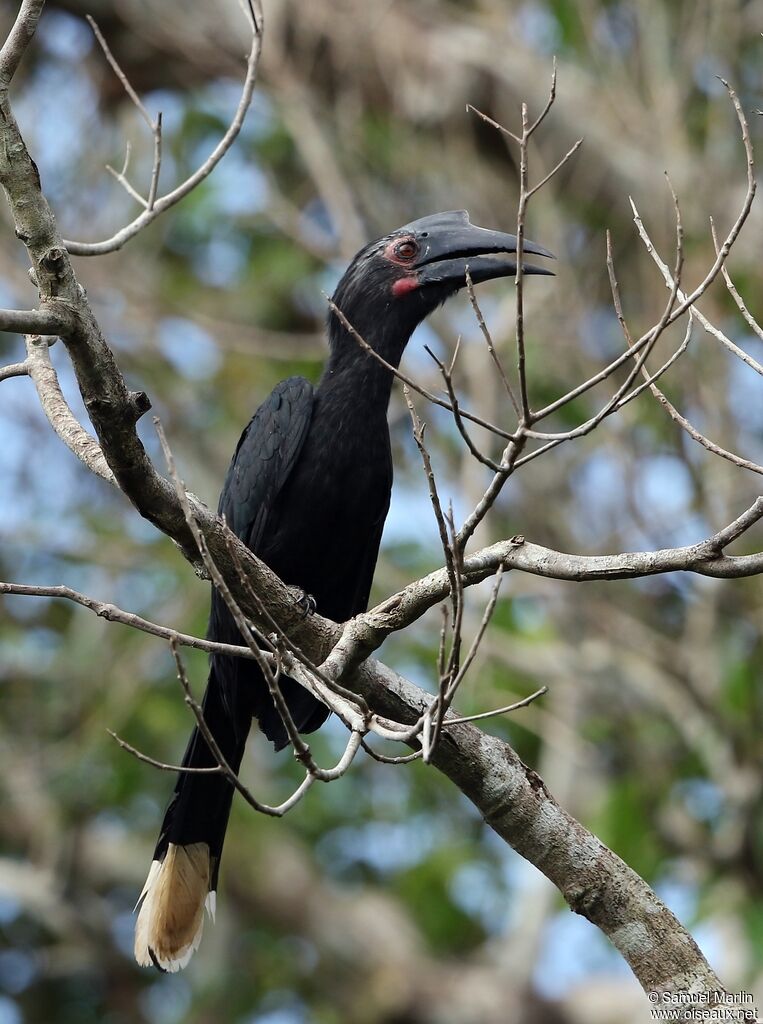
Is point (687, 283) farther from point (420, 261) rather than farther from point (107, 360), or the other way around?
point (107, 360)

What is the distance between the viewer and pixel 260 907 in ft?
29.5

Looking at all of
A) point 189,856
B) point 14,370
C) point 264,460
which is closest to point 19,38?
point 14,370

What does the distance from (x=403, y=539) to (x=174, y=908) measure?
4351 mm

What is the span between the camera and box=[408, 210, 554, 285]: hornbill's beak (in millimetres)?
4668

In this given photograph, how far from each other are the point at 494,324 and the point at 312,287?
6.75 feet

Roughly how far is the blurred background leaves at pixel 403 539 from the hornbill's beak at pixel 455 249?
196 centimetres

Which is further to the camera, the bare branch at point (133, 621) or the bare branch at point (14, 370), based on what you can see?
the bare branch at point (14, 370)

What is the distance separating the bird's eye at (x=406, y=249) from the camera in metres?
5.02

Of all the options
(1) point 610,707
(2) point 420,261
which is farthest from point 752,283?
(2) point 420,261

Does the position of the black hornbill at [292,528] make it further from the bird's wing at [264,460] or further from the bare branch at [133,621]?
the bare branch at [133,621]

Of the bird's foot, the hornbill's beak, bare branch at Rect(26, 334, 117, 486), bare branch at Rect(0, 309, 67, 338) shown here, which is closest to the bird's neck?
the hornbill's beak

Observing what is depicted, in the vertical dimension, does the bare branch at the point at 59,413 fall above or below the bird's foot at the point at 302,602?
above

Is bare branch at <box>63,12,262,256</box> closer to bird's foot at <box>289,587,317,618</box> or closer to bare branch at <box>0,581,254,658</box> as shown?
bare branch at <box>0,581,254,658</box>

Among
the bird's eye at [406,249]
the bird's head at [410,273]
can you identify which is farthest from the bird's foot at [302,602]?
the bird's eye at [406,249]
